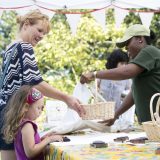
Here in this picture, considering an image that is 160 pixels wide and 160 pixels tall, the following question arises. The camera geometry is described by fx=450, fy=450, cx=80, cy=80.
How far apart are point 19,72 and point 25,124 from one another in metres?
0.29

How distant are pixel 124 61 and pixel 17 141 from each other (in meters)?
2.03

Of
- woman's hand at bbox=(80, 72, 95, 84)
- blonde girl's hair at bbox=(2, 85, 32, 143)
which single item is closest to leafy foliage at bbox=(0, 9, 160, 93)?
woman's hand at bbox=(80, 72, 95, 84)

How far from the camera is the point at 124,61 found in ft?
13.1

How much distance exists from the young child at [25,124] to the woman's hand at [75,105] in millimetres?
238

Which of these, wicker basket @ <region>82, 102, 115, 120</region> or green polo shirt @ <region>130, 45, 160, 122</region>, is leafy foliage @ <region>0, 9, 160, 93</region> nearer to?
green polo shirt @ <region>130, 45, 160, 122</region>

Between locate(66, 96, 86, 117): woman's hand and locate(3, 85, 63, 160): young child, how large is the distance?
0.24 metres

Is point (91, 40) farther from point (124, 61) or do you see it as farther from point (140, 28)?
point (140, 28)

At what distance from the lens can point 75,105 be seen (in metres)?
2.46

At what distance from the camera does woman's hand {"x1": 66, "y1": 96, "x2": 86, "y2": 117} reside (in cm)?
244

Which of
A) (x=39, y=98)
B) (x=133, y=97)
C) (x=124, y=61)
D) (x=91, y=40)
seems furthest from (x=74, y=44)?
(x=39, y=98)

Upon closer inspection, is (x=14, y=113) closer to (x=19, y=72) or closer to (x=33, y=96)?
(x=33, y=96)

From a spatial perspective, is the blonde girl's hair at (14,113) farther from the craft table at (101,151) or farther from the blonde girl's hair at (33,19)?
the blonde girl's hair at (33,19)

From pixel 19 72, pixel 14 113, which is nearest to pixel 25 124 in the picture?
pixel 14 113

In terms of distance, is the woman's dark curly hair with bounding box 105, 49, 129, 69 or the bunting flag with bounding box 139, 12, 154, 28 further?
the bunting flag with bounding box 139, 12, 154, 28
